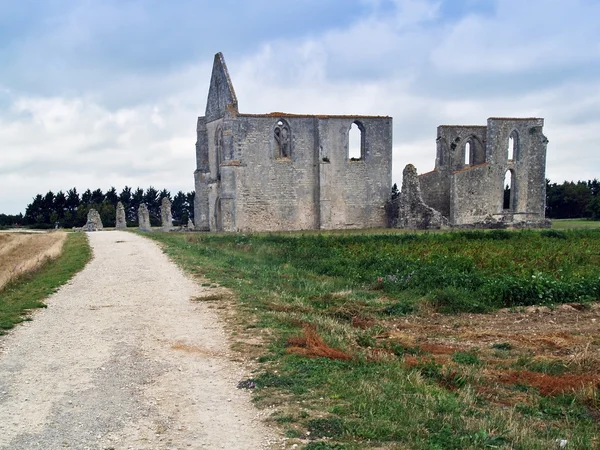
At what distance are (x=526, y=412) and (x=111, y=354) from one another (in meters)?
5.55

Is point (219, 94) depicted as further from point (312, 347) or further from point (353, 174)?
point (312, 347)

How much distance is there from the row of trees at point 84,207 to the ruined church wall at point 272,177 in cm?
3321

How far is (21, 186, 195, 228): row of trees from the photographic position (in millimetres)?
64938

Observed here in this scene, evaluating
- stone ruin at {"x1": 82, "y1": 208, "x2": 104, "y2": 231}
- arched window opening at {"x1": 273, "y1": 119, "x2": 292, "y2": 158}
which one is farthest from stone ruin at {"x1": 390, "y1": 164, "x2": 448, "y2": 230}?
stone ruin at {"x1": 82, "y1": 208, "x2": 104, "y2": 231}

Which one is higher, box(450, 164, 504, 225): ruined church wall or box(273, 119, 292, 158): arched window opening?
box(273, 119, 292, 158): arched window opening

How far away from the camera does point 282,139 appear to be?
1529 inches

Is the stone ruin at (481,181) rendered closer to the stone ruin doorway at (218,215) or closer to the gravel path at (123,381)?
the stone ruin doorway at (218,215)

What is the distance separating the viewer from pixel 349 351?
7906 millimetres

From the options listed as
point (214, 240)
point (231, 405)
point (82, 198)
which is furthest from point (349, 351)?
point (82, 198)

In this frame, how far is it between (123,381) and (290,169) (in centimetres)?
3159

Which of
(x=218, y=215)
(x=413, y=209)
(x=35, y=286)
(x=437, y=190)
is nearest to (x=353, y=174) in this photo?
(x=413, y=209)

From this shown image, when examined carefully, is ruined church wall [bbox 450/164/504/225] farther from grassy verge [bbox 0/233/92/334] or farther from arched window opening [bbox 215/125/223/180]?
grassy verge [bbox 0/233/92/334]

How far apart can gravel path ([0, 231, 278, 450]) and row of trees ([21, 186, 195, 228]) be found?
182ft

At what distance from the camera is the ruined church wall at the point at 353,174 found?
37.8 metres
